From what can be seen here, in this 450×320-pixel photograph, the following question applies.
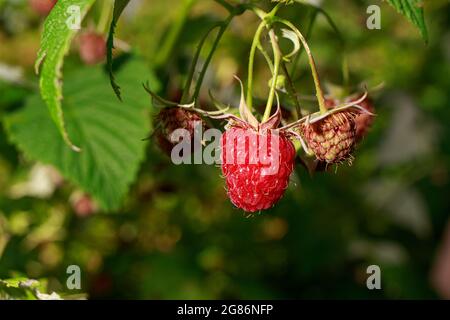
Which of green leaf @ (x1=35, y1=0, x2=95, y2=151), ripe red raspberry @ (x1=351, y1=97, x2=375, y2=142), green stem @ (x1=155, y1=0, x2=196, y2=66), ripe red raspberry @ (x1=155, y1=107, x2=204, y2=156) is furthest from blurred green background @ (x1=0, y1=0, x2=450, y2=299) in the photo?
green leaf @ (x1=35, y1=0, x2=95, y2=151)

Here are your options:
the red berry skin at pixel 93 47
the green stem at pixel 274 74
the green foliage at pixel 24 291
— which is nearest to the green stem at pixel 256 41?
the green stem at pixel 274 74

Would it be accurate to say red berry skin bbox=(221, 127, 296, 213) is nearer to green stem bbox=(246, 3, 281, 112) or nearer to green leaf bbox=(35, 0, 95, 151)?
green stem bbox=(246, 3, 281, 112)

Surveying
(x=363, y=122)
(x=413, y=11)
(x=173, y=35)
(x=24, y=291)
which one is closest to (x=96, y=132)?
(x=173, y=35)

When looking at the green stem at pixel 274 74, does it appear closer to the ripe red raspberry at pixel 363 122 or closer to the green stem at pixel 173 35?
the ripe red raspberry at pixel 363 122

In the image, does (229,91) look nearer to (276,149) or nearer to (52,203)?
(52,203)
